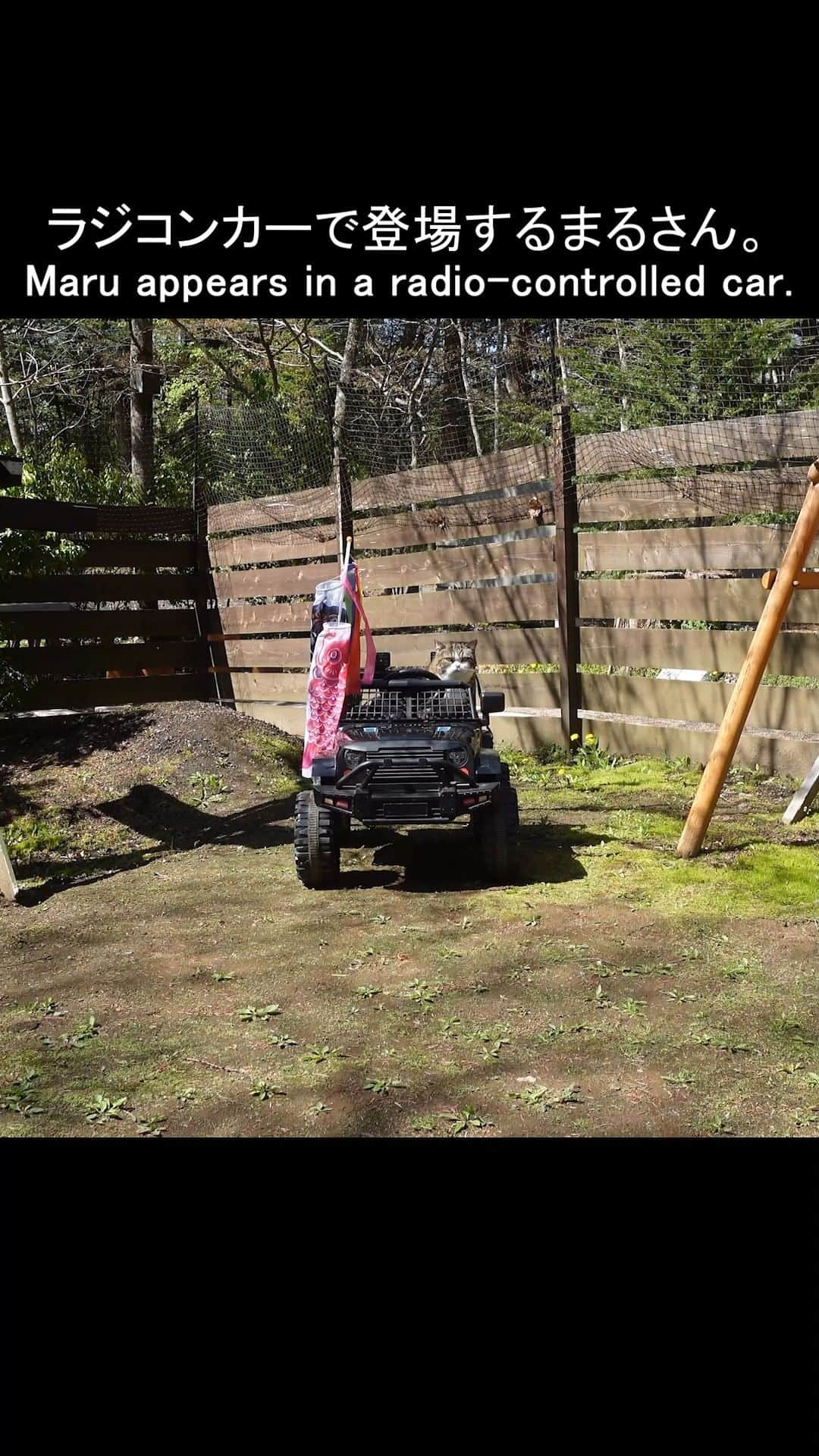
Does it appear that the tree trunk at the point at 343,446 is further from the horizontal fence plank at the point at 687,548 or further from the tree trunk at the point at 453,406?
the horizontal fence plank at the point at 687,548

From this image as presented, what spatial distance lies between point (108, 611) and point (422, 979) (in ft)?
21.3

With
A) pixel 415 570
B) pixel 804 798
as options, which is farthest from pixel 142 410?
pixel 804 798

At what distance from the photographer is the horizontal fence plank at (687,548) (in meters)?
6.75

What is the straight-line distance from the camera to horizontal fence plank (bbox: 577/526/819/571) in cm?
675

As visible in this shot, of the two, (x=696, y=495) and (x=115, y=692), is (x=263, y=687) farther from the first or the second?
(x=696, y=495)

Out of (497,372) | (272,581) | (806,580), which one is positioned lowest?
(806,580)

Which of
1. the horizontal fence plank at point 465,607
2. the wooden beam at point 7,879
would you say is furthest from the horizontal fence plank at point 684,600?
the wooden beam at point 7,879

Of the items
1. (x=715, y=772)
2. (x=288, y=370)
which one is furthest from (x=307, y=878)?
(x=288, y=370)

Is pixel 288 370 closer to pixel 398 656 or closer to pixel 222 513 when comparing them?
pixel 222 513

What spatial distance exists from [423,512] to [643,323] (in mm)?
3571

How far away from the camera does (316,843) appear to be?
5301 millimetres

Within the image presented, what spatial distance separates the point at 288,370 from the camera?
57.1ft

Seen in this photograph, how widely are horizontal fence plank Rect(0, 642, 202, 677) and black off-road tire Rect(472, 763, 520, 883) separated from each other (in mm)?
4996

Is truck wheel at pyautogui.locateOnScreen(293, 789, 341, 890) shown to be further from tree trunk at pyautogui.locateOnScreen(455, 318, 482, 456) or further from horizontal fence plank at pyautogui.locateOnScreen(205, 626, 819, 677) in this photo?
tree trunk at pyautogui.locateOnScreen(455, 318, 482, 456)
